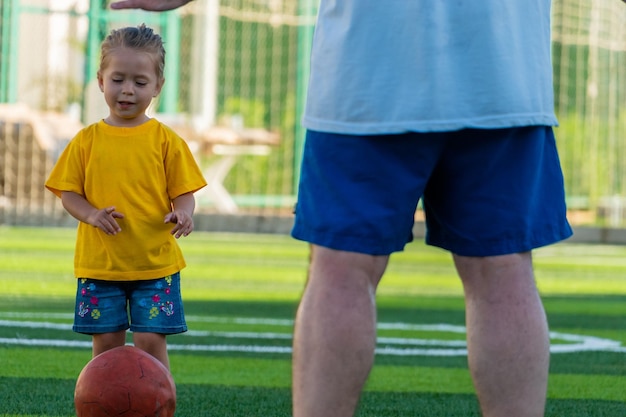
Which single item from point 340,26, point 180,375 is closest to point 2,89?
point 180,375

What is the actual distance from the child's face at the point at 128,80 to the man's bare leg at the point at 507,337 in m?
1.43

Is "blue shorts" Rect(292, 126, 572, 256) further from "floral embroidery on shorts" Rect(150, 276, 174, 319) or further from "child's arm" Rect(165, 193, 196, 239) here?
"floral embroidery on shorts" Rect(150, 276, 174, 319)

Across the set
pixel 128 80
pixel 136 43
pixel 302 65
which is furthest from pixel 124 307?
pixel 302 65

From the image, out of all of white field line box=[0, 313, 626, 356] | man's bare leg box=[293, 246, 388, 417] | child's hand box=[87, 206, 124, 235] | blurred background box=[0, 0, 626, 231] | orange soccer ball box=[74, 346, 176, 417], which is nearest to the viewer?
man's bare leg box=[293, 246, 388, 417]

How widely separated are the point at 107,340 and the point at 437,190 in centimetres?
152

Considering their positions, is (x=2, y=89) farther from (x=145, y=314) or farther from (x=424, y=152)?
(x=424, y=152)

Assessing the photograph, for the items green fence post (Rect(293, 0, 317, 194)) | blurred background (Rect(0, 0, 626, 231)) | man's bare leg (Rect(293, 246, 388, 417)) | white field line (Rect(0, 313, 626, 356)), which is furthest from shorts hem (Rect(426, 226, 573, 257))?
green fence post (Rect(293, 0, 317, 194))

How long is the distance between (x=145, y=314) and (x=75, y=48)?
19515 mm

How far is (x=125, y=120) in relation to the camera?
14.6 feet

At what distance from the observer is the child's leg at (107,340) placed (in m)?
4.41

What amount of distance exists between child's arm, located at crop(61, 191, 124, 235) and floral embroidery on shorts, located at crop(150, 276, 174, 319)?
0.76ft

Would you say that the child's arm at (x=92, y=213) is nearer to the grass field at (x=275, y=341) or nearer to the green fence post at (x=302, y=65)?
the grass field at (x=275, y=341)

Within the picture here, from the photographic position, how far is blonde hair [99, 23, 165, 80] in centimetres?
435

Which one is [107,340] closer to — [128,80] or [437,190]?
[128,80]
